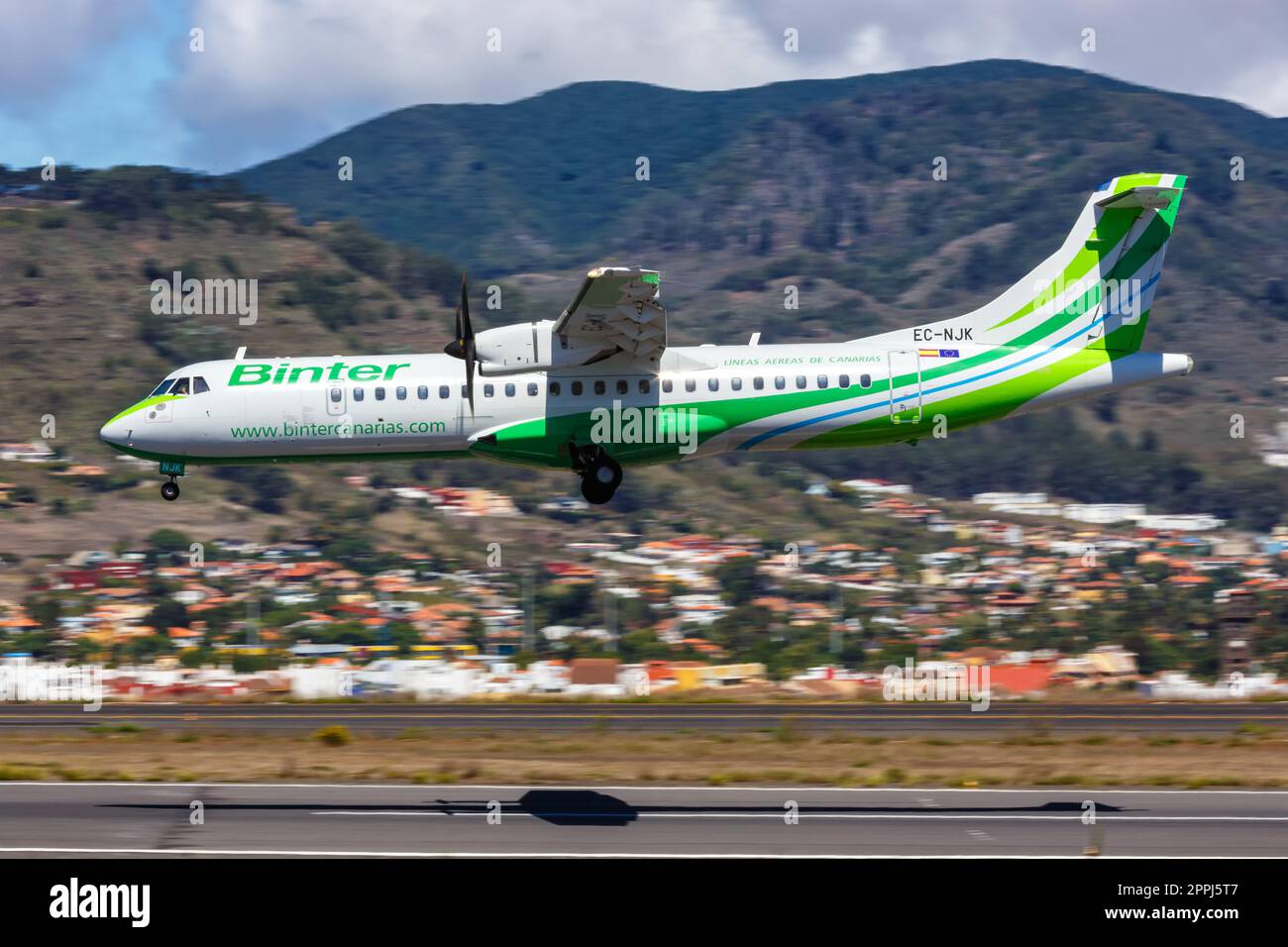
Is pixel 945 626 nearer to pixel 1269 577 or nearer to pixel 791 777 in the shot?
pixel 1269 577

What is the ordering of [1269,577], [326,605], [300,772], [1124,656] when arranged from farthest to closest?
[1269,577] < [326,605] < [1124,656] < [300,772]

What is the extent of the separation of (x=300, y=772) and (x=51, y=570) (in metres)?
50.4

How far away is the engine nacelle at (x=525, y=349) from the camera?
89.2 ft

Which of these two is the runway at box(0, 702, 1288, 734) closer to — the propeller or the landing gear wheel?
the landing gear wheel

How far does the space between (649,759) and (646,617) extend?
40947 millimetres

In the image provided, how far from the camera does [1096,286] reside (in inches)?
1174

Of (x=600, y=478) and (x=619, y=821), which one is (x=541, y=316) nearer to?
(x=600, y=478)

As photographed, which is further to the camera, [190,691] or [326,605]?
[326,605]

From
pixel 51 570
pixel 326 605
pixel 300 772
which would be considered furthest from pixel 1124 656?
pixel 51 570

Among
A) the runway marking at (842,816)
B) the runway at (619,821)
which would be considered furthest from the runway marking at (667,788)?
the runway marking at (842,816)

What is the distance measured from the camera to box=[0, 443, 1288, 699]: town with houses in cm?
5569

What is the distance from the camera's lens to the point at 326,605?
7331cm

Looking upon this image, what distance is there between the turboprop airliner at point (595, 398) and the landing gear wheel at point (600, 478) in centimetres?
3

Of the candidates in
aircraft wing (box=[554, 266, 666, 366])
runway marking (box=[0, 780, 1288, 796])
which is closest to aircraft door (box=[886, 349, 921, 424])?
aircraft wing (box=[554, 266, 666, 366])
